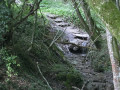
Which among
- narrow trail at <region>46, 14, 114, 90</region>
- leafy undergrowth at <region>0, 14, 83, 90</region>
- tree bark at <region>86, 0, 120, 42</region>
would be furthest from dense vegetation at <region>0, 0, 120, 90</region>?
tree bark at <region>86, 0, 120, 42</region>

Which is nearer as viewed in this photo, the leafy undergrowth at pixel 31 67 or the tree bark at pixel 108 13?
the tree bark at pixel 108 13

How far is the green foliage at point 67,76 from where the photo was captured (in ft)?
25.8

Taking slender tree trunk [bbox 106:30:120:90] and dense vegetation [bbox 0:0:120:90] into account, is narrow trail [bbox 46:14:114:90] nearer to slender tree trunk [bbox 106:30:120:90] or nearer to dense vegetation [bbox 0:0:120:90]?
dense vegetation [bbox 0:0:120:90]

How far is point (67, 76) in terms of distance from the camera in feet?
26.6

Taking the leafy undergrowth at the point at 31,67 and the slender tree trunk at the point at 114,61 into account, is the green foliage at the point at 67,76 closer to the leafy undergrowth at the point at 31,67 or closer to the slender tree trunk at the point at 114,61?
the leafy undergrowth at the point at 31,67

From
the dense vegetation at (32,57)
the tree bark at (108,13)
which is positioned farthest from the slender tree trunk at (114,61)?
the dense vegetation at (32,57)

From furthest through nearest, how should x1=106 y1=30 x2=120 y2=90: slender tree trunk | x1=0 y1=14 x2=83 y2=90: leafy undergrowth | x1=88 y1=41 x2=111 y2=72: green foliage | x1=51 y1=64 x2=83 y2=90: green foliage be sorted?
x1=88 y1=41 x2=111 y2=72: green foliage < x1=51 y1=64 x2=83 y2=90: green foliage < x1=0 y1=14 x2=83 y2=90: leafy undergrowth < x1=106 y1=30 x2=120 y2=90: slender tree trunk

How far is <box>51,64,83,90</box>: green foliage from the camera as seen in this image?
25.8ft

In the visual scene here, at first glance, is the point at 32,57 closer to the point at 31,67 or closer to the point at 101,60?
the point at 31,67

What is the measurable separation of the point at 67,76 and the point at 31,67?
1458mm

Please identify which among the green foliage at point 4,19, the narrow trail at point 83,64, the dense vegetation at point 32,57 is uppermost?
the green foliage at point 4,19

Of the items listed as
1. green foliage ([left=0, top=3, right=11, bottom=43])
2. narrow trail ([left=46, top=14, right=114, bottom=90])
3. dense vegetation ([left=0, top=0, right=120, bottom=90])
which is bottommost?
narrow trail ([left=46, top=14, right=114, bottom=90])

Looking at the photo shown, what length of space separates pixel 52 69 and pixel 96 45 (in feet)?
10.1

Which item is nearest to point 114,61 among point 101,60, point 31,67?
point 31,67
